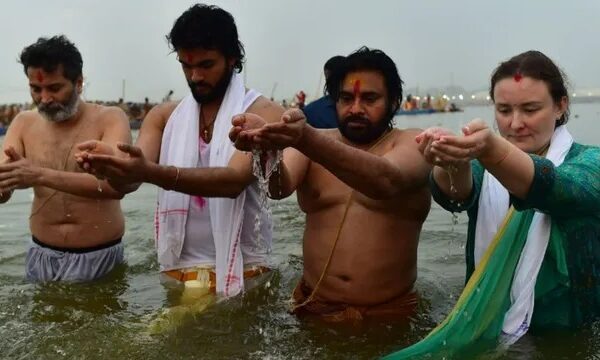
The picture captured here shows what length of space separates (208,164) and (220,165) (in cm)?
13

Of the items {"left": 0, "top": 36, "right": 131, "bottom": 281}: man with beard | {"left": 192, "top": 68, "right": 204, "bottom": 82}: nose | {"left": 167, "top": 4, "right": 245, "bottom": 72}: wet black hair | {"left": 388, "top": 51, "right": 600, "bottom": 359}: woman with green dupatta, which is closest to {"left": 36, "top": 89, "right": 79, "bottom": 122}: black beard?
{"left": 0, "top": 36, "right": 131, "bottom": 281}: man with beard

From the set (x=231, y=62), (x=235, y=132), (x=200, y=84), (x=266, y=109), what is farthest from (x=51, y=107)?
(x=235, y=132)

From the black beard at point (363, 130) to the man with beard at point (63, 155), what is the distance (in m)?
1.68

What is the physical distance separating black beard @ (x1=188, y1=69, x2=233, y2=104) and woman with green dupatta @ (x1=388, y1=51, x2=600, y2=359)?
150 cm

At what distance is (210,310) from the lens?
13.1 feet

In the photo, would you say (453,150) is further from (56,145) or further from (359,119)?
(56,145)

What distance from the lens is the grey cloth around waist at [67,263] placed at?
469cm

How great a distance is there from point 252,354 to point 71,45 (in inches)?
99.7

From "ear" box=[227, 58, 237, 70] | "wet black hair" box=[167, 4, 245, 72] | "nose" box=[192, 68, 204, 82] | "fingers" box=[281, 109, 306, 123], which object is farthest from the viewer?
"ear" box=[227, 58, 237, 70]

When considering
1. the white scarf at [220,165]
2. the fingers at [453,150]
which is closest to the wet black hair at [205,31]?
the white scarf at [220,165]

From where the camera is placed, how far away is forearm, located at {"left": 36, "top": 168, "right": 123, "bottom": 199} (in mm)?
4156

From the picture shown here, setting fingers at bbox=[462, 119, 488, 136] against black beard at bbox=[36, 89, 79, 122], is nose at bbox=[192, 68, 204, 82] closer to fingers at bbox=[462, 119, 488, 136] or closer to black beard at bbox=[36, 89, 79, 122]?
black beard at bbox=[36, 89, 79, 122]

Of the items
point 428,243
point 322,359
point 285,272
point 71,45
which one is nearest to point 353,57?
point 322,359

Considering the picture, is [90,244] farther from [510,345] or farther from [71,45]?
[510,345]
